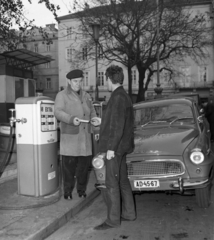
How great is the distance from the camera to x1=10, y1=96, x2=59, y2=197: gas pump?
492 cm

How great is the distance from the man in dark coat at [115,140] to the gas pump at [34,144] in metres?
1.34

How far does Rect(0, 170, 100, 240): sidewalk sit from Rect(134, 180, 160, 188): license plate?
3.31 ft

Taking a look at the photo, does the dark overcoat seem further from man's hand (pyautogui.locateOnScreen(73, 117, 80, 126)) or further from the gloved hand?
man's hand (pyautogui.locateOnScreen(73, 117, 80, 126))

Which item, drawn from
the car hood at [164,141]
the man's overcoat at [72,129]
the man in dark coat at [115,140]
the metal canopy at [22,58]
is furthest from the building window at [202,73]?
the man in dark coat at [115,140]

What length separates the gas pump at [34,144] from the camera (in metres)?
4.92

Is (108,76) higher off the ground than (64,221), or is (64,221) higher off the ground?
(108,76)

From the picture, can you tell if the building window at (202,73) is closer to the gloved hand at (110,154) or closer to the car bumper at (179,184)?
the car bumper at (179,184)

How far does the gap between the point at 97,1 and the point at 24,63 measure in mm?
7543

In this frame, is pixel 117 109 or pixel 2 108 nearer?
pixel 117 109

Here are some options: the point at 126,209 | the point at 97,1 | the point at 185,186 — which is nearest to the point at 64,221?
the point at 126,209

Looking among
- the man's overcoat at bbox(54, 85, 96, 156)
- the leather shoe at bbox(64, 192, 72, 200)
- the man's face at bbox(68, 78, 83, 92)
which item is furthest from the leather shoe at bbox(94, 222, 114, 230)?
the man's face at bbox(68, 78, 83, 92)

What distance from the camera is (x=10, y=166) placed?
742 centimetres

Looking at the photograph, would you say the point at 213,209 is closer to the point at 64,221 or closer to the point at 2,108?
the point at 64,221

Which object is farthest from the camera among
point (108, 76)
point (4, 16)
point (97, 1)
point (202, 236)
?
point (97, 1)
